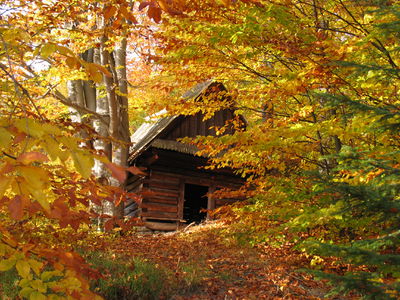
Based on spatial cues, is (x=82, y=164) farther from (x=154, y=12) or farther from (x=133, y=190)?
(x=133, y=190)

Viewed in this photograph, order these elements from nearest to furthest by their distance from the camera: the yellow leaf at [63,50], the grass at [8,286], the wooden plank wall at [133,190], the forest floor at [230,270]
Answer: the yellow leaf at [63,50], the grass at [8,286], the forest floor at [230,270], the wooden plank wall at [133,190]

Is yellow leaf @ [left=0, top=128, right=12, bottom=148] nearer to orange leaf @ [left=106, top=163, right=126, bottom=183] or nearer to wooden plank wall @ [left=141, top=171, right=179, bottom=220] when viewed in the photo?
orange leaf @ [left=106, top=163, right=126, bottom=183]

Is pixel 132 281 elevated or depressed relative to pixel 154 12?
depressed

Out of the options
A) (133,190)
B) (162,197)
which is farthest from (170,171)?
(133,190)

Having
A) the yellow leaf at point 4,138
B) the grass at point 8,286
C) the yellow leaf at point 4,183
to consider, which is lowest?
the grass at point 8,286

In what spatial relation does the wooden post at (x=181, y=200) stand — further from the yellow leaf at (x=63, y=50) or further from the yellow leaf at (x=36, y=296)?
the yellow leaf at (x=63, y=50)

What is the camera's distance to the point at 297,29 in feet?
19.7

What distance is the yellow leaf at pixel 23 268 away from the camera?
79.5 inches

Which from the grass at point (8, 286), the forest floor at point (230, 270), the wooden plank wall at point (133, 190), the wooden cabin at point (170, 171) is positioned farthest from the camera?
the wooden plank wall at point (133, 190)

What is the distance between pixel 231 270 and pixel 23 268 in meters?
5.91

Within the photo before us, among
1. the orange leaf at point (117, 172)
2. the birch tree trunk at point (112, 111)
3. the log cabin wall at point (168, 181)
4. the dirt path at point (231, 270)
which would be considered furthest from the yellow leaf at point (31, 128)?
the log cabin wall at point (168, 181)

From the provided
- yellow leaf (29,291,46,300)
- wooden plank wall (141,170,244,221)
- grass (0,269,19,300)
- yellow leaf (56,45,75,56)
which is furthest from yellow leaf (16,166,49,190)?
wooden plank wall (141,170,244,221)

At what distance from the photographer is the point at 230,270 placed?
7.43 meters

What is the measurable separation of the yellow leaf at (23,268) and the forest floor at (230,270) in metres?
4.06
